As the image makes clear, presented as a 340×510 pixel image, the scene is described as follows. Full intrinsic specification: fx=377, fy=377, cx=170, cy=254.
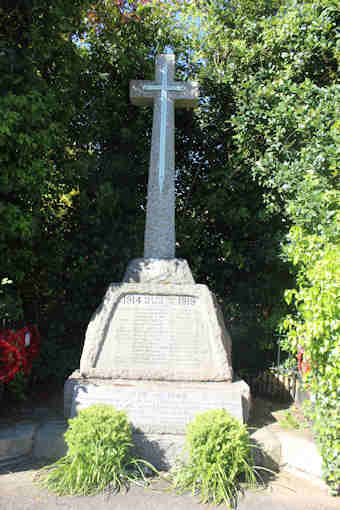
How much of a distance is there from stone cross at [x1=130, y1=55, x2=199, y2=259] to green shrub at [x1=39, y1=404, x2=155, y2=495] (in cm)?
192

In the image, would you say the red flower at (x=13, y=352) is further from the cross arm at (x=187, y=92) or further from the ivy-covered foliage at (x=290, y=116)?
the cross arm at (x=187, y=92)

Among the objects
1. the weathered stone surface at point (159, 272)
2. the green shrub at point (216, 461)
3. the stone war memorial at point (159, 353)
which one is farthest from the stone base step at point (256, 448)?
the weathered stone surface at point (159, 272)

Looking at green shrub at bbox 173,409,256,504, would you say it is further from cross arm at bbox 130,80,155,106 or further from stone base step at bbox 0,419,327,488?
cross arm at bbox 130,80,155,106

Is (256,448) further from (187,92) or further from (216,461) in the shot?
(187,92)

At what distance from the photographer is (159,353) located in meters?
4.05

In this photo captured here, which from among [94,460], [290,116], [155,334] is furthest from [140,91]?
[94,460]

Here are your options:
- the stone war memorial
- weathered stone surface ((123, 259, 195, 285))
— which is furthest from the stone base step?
weathered stone surface ((123, 259, 195, 285))

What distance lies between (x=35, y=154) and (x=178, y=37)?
3.55m

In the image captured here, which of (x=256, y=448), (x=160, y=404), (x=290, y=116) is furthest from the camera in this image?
(x=290, y=116)

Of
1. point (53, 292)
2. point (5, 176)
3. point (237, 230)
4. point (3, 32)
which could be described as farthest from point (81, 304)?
point (3, 32)

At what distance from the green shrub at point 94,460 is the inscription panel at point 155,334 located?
76 centimetres

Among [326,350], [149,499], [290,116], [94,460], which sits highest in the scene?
[290,116]

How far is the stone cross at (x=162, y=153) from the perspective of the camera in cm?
453

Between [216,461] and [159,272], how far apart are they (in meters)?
1.96
